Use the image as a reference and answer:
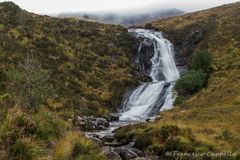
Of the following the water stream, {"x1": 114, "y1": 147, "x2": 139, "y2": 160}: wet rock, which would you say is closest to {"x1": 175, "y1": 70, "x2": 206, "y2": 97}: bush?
the water stream

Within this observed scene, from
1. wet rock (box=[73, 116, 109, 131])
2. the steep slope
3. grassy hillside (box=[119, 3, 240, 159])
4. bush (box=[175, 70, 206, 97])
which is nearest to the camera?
grassy hillside (box=[119, 3, 240, 159])

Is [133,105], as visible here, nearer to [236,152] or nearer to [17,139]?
[236,152]

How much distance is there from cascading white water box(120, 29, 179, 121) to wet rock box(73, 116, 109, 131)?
17.8 ft

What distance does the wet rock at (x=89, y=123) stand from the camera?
3721 centimetres

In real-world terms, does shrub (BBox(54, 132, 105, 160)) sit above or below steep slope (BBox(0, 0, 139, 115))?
above

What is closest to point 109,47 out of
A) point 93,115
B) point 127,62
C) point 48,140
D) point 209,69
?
point 127,62

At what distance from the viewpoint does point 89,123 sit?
38438mm

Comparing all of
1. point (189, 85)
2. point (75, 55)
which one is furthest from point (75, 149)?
point (75, 55)

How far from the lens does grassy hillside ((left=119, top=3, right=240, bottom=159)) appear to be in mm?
22531

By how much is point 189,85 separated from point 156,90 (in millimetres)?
7680

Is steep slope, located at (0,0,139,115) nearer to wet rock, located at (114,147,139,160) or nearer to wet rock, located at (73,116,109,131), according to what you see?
wet rock, located at (73,116,109,131)

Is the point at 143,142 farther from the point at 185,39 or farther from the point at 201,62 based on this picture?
the point at 185,39

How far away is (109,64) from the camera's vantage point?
66.9 metres

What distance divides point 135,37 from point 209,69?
25.6 meters
